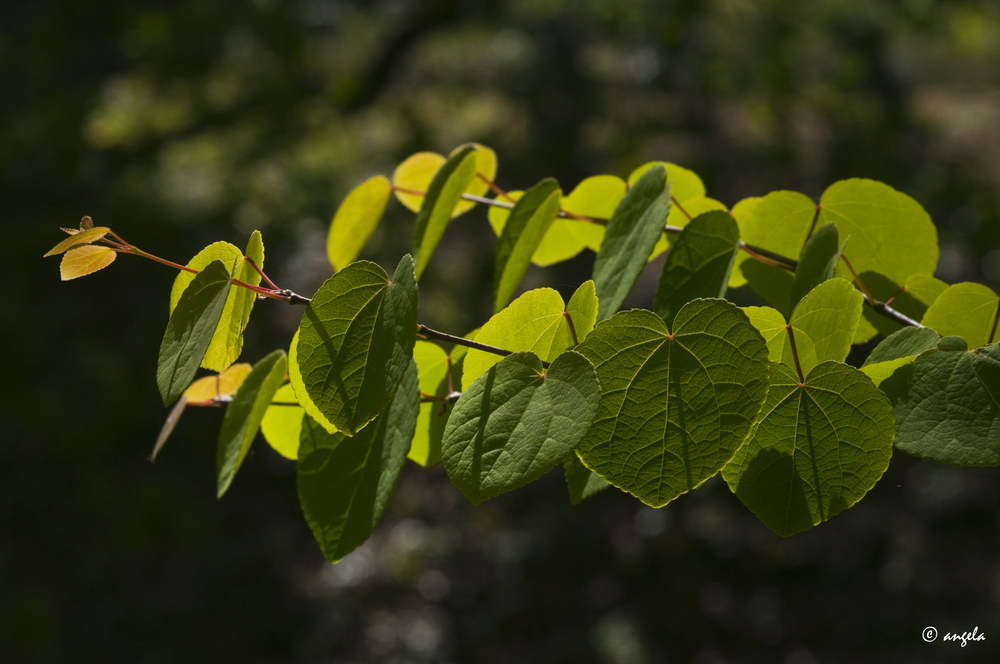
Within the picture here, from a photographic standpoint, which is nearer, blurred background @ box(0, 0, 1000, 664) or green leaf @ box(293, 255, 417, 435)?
green leaf @ box(293, 255, 417, 435)

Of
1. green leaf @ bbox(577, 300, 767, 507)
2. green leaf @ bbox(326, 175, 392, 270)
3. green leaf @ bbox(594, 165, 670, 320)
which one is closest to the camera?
green leaf @ bbox(577, 300, 767, 507)

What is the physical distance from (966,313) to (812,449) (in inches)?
5.6

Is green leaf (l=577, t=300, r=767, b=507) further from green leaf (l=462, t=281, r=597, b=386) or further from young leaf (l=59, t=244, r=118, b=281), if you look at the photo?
young leaf (l=59, t=244, r=118, b=281)

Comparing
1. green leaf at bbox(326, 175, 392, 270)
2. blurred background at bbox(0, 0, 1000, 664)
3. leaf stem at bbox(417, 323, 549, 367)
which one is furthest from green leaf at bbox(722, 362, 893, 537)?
blurred background at bbox(0, 0, 1000, 664)

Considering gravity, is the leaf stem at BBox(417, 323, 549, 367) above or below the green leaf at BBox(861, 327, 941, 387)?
below

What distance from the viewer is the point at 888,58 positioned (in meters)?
4.04

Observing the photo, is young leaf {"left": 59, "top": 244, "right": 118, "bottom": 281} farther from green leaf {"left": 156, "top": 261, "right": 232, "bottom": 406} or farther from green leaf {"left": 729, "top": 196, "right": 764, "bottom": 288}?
green leaf {"left": 729, "top": 196, "right": 764, "bottom": 288}

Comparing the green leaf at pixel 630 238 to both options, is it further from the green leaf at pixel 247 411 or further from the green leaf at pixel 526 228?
the green leaf at pixel 247 411

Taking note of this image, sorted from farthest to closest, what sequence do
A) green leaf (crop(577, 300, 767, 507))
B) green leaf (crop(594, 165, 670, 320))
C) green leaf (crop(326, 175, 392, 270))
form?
1. green leaf (crop(326, 175, 392, 270))
2. green leaf (crop(594, 165, 670, 320))
3. green leaf (crop(577, 300, 767, 507))

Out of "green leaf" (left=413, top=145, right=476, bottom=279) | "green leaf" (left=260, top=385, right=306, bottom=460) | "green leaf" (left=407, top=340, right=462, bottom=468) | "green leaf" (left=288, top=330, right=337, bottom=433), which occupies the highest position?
"green leaf" (left=413, top=145, right=476, bottom=279)

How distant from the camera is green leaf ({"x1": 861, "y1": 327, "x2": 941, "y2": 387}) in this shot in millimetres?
342

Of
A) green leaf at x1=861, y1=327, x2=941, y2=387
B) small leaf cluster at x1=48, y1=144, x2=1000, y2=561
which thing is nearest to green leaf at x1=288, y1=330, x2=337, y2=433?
small leaf cluster at x1=48, y1=144, x2=1000, y2=561

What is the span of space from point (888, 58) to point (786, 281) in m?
4.30

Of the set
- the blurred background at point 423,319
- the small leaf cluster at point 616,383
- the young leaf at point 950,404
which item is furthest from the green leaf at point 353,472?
the blurred background at point 423,319
